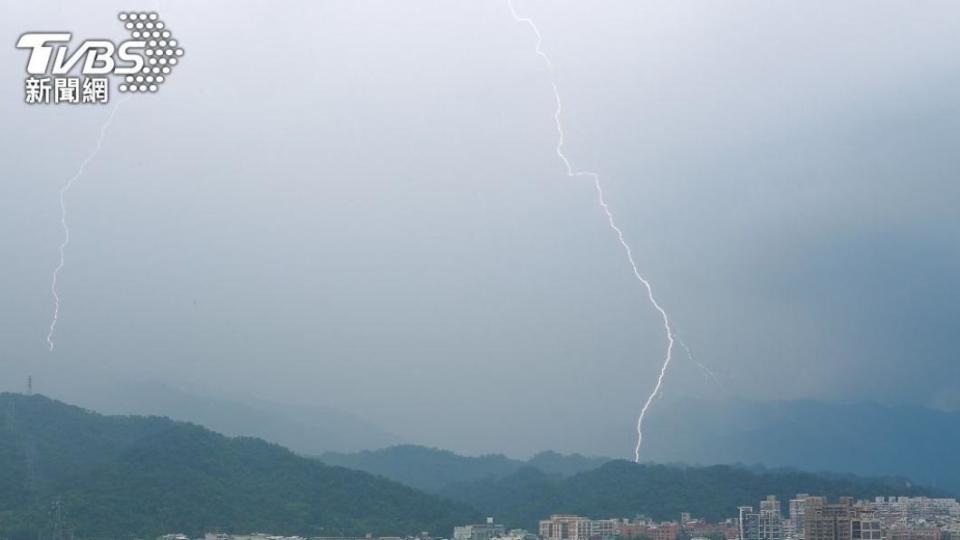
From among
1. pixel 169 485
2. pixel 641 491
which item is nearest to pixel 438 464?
pixel 641 491

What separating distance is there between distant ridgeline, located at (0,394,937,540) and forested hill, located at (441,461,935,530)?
0.04 meters

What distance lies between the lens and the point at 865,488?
2984 cm

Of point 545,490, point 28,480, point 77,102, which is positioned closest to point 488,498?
point 545,490

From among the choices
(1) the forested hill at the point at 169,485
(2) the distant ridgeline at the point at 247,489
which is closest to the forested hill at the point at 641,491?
(2) the distant ridgeline at the point at 247,489

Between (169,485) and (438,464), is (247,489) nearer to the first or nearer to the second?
(169,485)

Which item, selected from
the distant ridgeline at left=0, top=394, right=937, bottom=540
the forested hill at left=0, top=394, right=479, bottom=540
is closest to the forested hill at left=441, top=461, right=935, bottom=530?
the distant ridgeline at left=0, top=394, right=937, bottom=540

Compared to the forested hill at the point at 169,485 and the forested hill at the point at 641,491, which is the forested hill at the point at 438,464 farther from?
the forested hill at the point at 169,485

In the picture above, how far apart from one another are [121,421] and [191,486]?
4.44m

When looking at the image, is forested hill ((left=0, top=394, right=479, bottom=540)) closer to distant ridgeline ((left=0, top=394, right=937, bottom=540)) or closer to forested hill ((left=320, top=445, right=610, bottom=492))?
distant ridgeline ((left=0, top=394, right=937, bottom=540))

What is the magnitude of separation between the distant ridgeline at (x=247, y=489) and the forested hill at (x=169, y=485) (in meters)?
0.03

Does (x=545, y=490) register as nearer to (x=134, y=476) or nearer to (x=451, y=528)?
(x=451, y=528)

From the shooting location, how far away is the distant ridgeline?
21.3 metres

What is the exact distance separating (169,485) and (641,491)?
389 inches

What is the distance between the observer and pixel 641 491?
27719 mm
